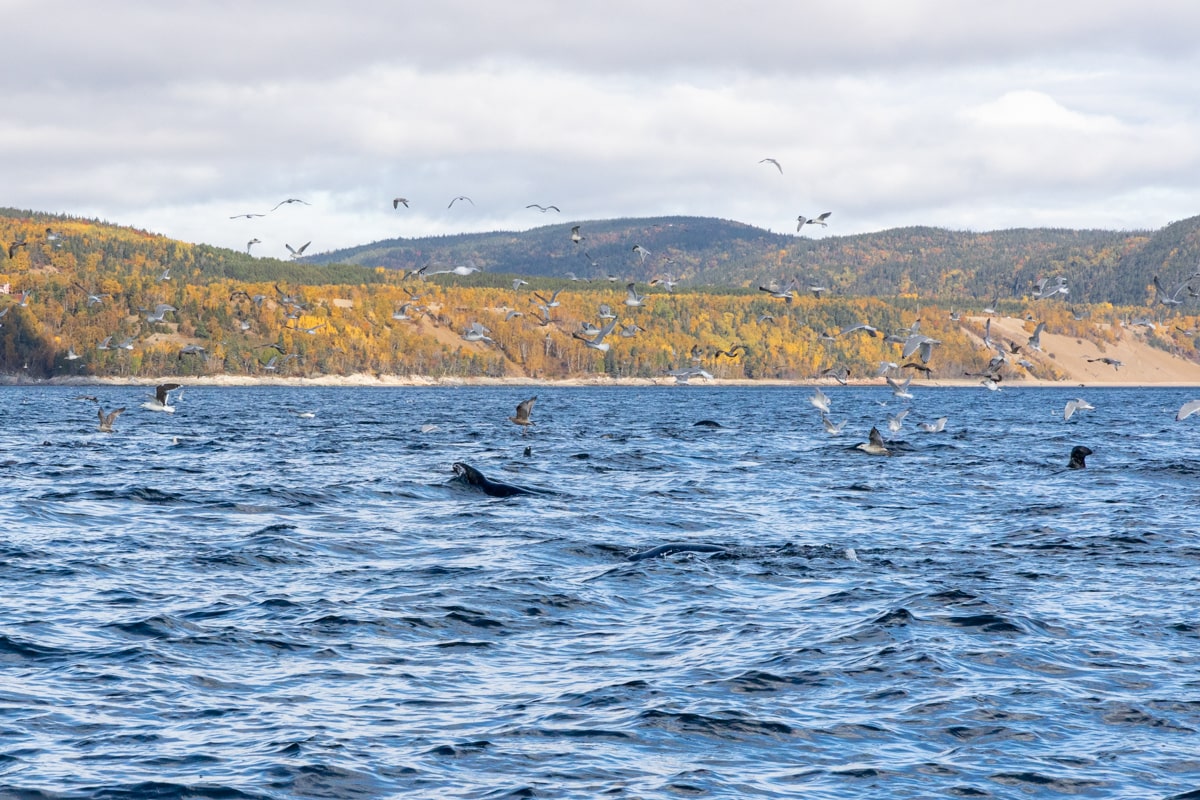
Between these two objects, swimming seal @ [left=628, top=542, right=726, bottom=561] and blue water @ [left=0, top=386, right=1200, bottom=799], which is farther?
swimming seal @ [left=628, top=542, right=726, bottom=561]

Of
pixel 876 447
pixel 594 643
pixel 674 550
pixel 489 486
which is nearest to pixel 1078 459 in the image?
pixel 876 447

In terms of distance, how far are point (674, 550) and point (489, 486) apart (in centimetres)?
1121

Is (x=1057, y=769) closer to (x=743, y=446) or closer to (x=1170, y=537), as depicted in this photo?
(x=1170, y=537)

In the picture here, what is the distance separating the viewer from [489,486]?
105ft

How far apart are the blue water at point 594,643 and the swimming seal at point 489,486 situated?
1.86 feet

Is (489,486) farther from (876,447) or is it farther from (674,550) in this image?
(876,447)

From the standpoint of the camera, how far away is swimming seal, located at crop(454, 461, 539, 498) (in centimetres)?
3161

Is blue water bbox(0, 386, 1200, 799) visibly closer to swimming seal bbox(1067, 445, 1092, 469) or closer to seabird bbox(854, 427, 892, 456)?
swimming seal bbox(1067, 445, 1092, 469)

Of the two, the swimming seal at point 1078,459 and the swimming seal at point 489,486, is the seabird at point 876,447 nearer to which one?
the swimming seal at point 1078,459

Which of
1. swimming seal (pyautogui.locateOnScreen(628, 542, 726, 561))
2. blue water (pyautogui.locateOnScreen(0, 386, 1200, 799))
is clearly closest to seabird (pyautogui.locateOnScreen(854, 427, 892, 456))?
blue water (pyautogui.locateOnScreen(0, 386, 1200, 799))

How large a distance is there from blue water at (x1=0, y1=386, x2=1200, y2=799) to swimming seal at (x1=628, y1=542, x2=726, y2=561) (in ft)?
1.46

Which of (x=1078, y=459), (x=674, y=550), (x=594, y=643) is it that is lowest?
(x=594, y=643)

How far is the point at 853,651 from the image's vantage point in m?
14.9

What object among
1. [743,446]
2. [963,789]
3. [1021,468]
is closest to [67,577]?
[963,789]
